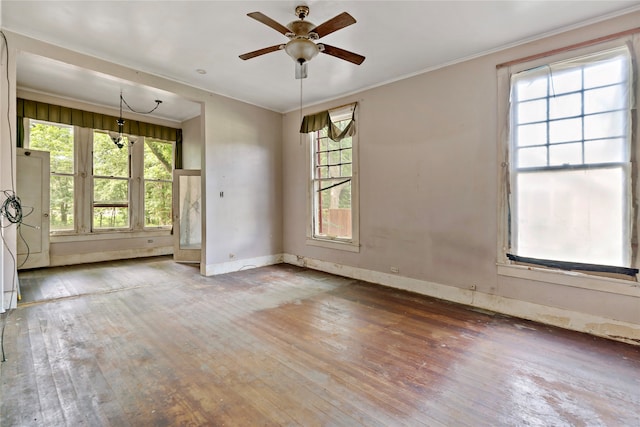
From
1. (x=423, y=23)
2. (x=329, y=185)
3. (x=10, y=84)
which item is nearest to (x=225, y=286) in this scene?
(x=329, y=185)

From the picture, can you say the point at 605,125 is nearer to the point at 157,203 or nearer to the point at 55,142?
the point at 157,203

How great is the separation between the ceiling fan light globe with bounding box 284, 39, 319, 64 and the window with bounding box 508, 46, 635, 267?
238cm

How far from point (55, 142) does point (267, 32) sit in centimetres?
515

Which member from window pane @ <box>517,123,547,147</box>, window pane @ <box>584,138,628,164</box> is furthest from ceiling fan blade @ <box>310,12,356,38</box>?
window pane @ <box>584,138,628,164</box>

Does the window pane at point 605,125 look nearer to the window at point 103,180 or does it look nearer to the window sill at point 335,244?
the window sill at point 335,244

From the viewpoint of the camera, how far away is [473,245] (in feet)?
12.1

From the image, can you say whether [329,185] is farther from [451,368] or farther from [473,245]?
[451,368]

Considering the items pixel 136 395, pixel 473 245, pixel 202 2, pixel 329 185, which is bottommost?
pixel 136 395

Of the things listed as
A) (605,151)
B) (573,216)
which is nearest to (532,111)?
(605,151)

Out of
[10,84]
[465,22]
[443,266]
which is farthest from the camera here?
[443,266]

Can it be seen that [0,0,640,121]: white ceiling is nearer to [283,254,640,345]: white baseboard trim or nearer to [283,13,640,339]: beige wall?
[283,13,640,339]: beige wall

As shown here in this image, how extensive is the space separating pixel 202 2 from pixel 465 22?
2578mm

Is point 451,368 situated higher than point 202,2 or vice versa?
point 202,2

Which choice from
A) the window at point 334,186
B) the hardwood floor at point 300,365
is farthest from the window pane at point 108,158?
the window at point 334,186
